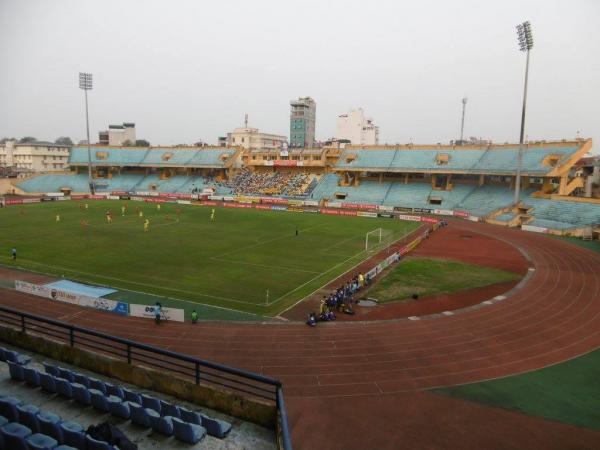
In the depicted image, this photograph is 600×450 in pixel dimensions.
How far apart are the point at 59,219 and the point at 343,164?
48222 millimetres

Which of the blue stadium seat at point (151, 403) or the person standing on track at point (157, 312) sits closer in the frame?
the blue stadium seat at point (151, 403)

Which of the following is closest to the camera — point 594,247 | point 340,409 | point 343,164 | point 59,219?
point 340,409

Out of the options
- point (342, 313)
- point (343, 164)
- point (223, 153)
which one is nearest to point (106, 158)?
point (223, 153)

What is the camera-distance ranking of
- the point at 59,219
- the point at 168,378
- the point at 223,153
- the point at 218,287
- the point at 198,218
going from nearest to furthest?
1. the point at 168,378
2. the point at 218,287
3. the point at 59,219
4. the point at 198,218
5. the point at 223,153

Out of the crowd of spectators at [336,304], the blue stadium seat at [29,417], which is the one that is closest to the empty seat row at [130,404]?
the blue stadium seat at [29,417]

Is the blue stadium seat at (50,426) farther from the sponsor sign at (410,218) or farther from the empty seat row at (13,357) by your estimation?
the sponsor sign at (410,218)

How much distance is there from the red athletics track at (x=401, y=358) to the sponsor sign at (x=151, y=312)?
50cm

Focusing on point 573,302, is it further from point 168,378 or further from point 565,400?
point 168,378

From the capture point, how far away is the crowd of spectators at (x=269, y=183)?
8281 centimetres

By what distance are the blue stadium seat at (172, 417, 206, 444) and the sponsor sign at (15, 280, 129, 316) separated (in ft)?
49.9

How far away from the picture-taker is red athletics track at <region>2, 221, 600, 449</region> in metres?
12.9

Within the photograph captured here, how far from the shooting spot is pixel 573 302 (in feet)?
82.7

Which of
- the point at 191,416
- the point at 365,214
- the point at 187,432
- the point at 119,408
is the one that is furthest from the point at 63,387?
the point at 365,214

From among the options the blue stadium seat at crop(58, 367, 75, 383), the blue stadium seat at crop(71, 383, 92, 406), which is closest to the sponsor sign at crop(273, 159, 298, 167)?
the blue stadium seat at crop(58, 367, 75, 383)
